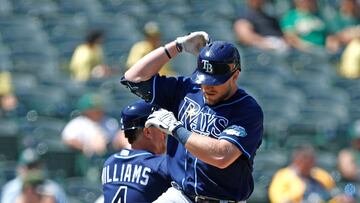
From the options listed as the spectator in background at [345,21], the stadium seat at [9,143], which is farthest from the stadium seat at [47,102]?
the spectator in background at [345,21]

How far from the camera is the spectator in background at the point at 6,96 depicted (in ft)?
37.0

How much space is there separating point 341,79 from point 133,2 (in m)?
3.54

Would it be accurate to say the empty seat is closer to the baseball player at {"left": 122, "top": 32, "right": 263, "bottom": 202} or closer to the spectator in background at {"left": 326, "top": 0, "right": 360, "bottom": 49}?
the spectator in background at {"left": 326, "top": 0, "right": 360, "bottom": 49}

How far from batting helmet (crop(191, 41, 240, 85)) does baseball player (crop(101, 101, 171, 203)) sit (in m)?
0.60

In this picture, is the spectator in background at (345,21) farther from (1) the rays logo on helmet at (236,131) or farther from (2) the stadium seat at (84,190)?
(1) the rays logo on helmet at (236,131)

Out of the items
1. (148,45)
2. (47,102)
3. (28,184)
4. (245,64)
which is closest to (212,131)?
(28,184)

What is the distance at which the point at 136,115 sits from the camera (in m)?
6.20

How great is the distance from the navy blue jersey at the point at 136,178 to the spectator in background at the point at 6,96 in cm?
516

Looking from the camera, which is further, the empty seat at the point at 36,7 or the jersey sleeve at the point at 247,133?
the empty seat at the point at 36,7

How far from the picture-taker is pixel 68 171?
10.6m

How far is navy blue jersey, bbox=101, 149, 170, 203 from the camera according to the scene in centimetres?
608

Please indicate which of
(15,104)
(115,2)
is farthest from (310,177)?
(115,2)

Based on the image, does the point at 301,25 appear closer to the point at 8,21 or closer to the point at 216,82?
the point at 8,21

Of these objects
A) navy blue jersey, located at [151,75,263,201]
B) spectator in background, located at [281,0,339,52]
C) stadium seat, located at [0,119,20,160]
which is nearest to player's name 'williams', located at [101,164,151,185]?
navy blue jersey, located at [151,75,263,201]
